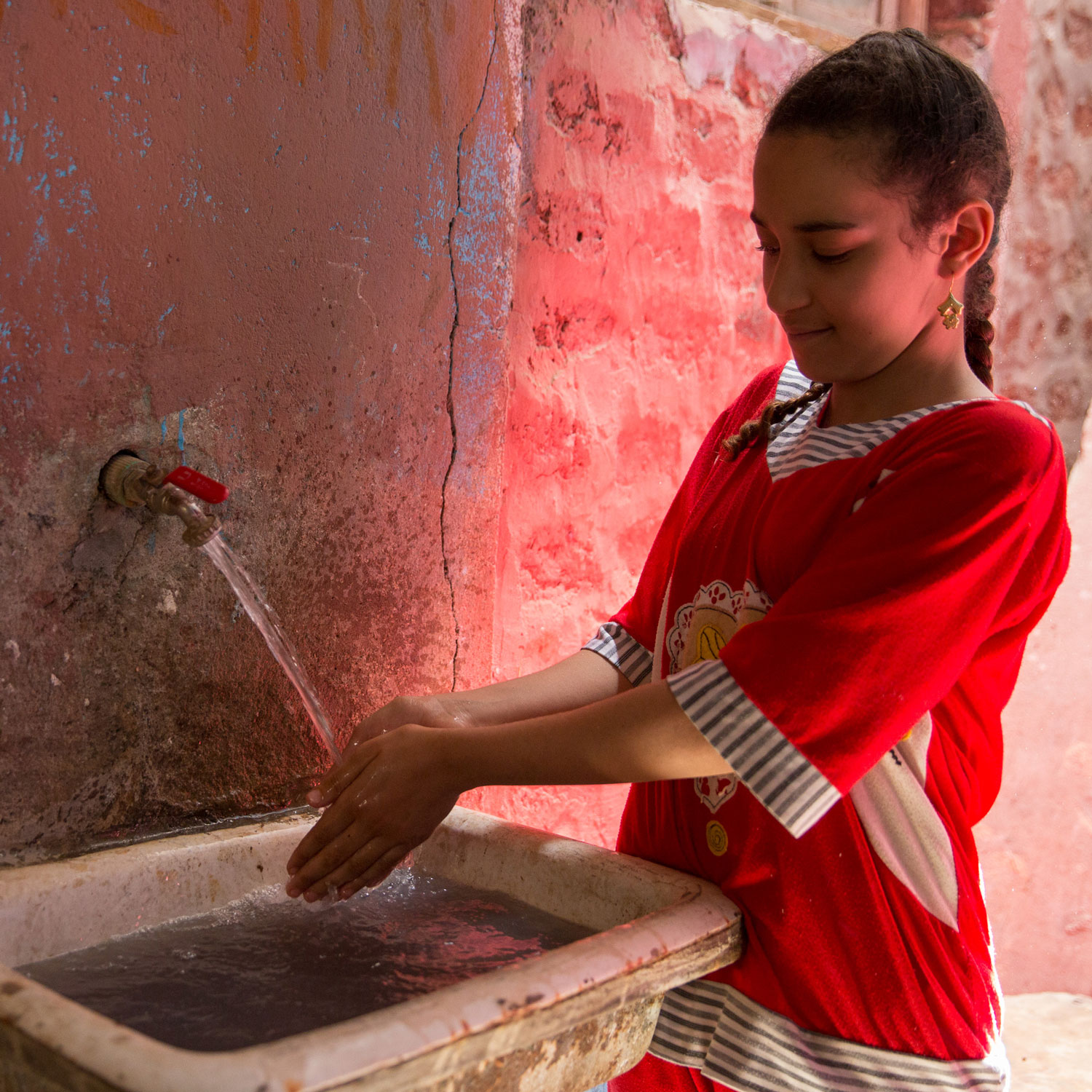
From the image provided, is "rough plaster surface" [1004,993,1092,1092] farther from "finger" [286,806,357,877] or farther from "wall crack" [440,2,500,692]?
"finger" [286,806,357,877]

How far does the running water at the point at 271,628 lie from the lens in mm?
1321

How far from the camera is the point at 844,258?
1.05 metres

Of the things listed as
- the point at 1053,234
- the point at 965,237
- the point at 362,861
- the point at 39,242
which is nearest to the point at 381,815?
the point at 362,861

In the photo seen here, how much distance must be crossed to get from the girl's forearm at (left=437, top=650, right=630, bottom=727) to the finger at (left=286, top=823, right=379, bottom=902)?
0.26 meters

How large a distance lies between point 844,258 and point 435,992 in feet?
2.47

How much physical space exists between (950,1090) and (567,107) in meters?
1.49

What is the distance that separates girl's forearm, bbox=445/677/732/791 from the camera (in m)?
1.01

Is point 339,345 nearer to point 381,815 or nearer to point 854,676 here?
point 381,815

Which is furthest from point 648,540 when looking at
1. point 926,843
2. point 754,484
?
point 926,843

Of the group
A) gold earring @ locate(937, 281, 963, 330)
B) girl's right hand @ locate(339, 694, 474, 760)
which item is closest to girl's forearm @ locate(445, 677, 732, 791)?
girl's right hand @ locate(339, 694, 474, 760)

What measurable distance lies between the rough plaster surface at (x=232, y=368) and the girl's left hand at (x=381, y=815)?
318 millimetres

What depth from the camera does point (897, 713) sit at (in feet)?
3.09

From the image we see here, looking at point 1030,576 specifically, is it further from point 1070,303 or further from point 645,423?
point 1070,303

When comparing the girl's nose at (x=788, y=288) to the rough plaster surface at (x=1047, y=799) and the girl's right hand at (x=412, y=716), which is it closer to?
the girl's right hand at (x=412, y=716)
